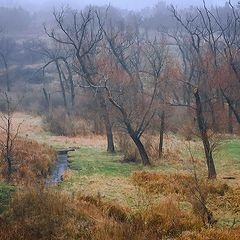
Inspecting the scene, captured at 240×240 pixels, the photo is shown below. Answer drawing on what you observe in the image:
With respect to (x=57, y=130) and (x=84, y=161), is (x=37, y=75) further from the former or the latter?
(x=84, y=161)

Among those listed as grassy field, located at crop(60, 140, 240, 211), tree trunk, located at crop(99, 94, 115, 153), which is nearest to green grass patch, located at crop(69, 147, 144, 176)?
grassy field, located at crop(60, 140, 240, 211)

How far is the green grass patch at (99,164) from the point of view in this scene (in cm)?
2222

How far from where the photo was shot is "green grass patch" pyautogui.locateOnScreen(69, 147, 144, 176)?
72.9 feet

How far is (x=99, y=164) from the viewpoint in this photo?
80.0 feet

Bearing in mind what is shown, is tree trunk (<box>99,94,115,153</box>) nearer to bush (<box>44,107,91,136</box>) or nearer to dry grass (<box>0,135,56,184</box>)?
dry grass (<box>0,135,56,184</box>)

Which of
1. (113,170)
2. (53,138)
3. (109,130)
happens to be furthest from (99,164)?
(53,138)

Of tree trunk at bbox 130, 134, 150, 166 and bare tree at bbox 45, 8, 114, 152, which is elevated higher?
bare tree at bbox 45, 8, 114, 152

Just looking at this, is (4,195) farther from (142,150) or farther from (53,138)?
(53,138)

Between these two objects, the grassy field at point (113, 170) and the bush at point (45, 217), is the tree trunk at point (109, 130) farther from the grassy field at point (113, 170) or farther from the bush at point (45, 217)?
the bush at point (45, 217)

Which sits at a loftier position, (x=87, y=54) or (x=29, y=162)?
(x=87, y=54)

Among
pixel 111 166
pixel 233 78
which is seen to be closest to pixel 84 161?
pixel 111 166

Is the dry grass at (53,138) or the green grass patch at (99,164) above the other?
the dry grass at (53,138)

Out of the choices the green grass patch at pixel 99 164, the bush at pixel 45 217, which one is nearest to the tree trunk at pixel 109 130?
the green grass patch at pixel 99 164

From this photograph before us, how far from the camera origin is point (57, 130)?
126 feet
